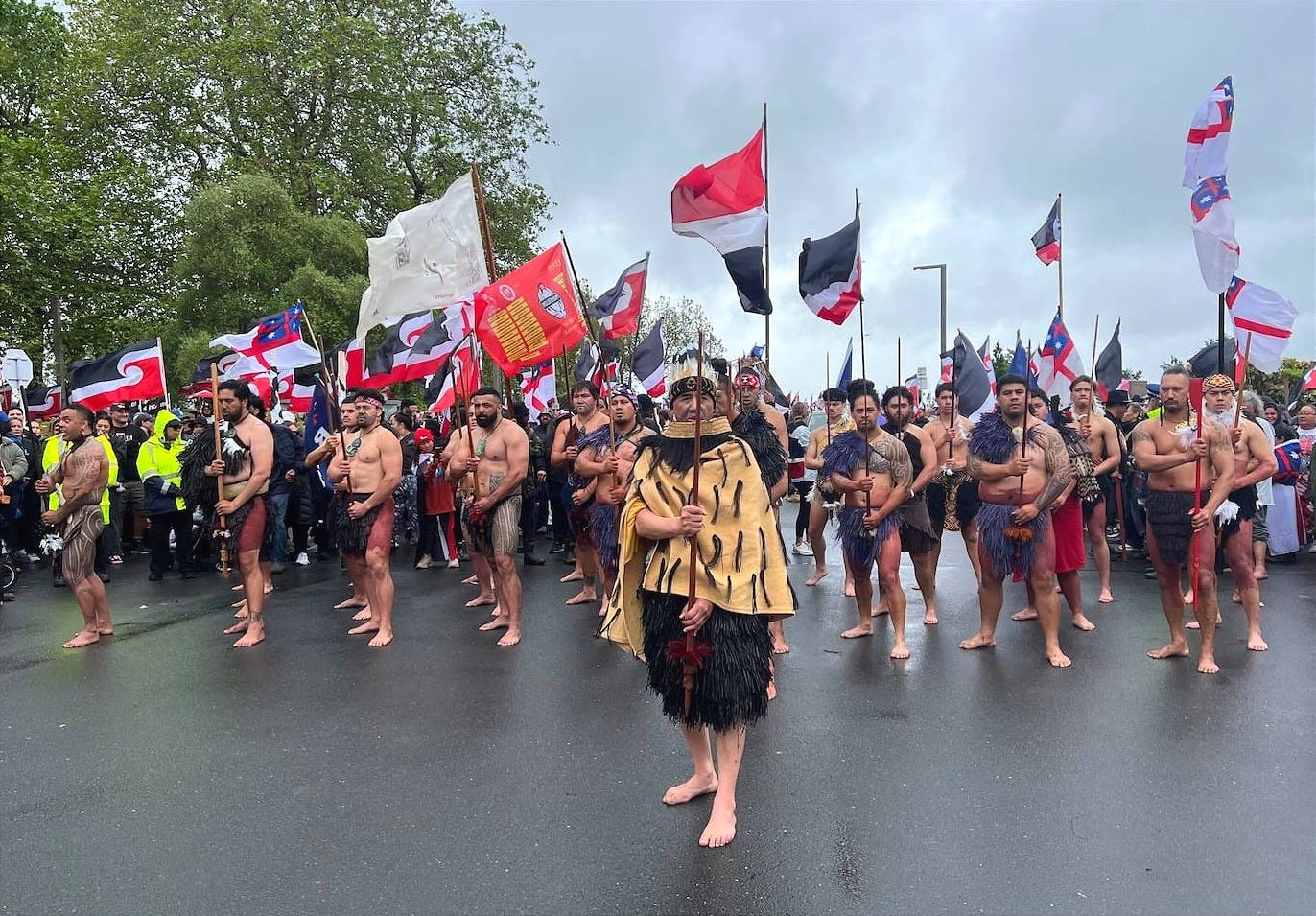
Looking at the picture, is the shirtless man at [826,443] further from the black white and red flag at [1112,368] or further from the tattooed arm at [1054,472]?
the black white and red flag at [1112,368]

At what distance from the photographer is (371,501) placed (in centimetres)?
700

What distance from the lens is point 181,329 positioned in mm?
20094

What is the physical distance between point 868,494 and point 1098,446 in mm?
2500

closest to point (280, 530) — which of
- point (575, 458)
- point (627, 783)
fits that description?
point (575, 458)

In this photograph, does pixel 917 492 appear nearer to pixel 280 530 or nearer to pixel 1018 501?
pixel 1018 501

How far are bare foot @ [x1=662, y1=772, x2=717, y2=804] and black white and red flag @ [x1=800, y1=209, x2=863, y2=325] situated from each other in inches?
191

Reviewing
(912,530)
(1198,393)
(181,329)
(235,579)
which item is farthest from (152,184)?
(1198,393)

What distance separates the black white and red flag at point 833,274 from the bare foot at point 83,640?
614cm

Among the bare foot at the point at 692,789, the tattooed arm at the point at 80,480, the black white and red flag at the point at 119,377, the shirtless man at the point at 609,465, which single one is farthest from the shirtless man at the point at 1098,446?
the black white and red flag at the point at 119,377

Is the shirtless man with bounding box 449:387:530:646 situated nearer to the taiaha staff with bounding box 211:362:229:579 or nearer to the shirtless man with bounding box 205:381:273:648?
the shirtless man with bounding box 205:381:273:648

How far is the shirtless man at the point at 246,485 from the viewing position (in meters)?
6.89

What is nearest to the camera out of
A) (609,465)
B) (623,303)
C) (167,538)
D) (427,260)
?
(609,465)

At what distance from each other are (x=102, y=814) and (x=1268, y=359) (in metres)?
9.12

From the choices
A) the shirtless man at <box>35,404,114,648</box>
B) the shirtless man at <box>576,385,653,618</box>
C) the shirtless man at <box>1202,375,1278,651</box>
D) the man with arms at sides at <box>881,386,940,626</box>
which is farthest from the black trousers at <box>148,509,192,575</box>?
the shirtless man at <box>1202,375,1278,651</box>
